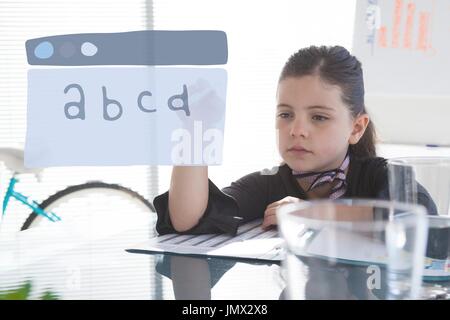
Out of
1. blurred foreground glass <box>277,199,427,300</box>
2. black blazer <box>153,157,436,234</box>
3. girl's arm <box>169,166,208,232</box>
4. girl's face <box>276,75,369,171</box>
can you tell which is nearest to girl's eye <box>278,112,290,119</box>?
girl's face <box>276,75,369,171</box>

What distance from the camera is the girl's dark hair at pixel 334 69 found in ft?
3.71

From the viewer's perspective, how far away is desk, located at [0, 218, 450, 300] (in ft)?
1.83

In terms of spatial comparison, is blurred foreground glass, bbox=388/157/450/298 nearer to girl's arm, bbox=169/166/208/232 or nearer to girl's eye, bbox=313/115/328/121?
girl's arm, bbox=169/166/208/232

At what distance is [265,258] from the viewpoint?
689 millimetres

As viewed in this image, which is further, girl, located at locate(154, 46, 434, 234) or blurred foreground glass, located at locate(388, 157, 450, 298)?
girl, located at locate(154, 46, 434, 234)

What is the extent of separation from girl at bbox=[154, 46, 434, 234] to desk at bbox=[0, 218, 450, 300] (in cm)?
28

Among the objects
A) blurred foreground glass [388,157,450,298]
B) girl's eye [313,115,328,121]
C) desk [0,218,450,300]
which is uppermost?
girl's eye [313,115,328,121]

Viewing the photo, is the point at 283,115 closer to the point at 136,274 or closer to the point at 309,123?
the point at 309,123

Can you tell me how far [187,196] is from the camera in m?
0.89

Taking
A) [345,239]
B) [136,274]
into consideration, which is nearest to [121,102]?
[136,274]

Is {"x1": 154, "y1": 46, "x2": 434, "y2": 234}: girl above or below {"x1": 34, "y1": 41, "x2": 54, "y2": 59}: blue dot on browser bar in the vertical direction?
below

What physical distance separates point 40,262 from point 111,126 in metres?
0.20

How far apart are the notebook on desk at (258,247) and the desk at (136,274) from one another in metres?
0.02

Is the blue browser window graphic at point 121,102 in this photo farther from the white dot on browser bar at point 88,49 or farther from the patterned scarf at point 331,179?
the patterned scarf at point 331,179
